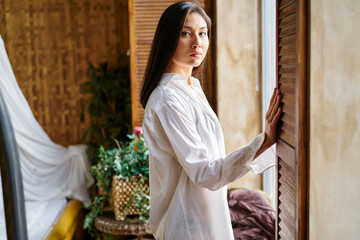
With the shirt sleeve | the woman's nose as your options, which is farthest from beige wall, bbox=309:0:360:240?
the woman's nose

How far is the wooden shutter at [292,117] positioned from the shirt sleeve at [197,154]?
0.11 metres

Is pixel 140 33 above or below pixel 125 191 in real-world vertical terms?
above

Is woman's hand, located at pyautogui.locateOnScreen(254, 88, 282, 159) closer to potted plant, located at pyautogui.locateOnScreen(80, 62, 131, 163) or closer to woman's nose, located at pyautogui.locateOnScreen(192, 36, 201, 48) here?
woman's nose, located at pyautogui.locateOnScreen(192, 36, 201, 48)

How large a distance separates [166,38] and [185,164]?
0.42m

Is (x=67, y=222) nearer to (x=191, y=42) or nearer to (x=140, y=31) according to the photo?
(x=140, y=31)

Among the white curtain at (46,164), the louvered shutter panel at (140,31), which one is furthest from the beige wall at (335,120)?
the white curtain at (46,164)

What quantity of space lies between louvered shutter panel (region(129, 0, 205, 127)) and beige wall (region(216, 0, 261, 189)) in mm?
563

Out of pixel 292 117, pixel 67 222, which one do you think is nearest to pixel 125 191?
pixel 67 222

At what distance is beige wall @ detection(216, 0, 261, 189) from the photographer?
288cm

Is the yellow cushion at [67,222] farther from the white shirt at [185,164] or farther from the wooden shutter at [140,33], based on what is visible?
the white shirt at [185,164]

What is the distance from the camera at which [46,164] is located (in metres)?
4.06

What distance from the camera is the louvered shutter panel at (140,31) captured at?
10.6ft

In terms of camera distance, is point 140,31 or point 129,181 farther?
point 140,31

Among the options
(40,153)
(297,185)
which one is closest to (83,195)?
(40,153)
